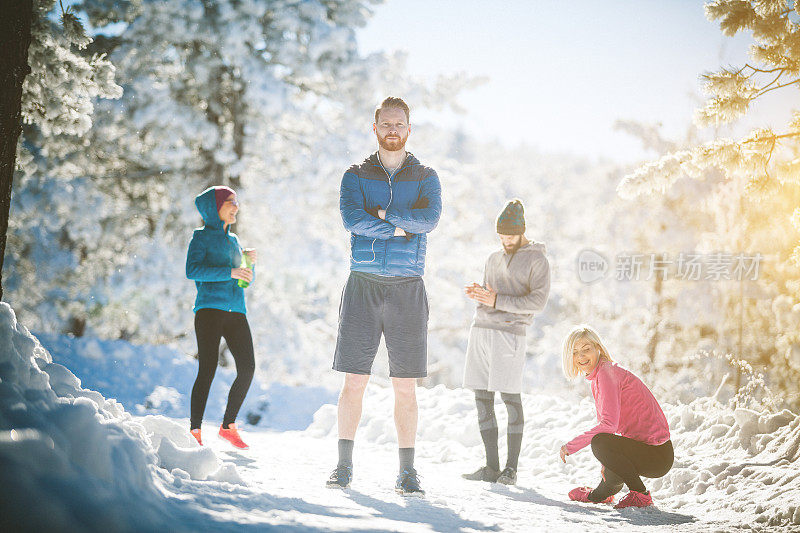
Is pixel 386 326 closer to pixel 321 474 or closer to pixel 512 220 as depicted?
pixel 321 474

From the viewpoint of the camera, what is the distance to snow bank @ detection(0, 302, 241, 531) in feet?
6.50

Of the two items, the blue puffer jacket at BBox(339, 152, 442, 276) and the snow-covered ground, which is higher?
the blue puffer jacket at BBox(339, 152, 442, 276)

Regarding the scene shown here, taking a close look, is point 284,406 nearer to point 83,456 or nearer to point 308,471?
point 308,471

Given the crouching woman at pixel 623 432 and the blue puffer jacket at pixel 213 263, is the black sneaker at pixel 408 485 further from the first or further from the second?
the blue puffer jacket at pixel 213 263

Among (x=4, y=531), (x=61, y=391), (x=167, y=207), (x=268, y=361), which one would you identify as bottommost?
(x=268, y=361)

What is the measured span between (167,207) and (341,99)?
3.91 m

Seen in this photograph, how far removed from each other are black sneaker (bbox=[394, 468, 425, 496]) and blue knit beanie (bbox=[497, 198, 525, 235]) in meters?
1.90

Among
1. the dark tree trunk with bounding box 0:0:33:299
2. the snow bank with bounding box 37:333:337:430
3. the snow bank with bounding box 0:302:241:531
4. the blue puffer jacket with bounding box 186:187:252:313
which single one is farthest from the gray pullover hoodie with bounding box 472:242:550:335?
the snow bank with bounding box 37:333:337:430

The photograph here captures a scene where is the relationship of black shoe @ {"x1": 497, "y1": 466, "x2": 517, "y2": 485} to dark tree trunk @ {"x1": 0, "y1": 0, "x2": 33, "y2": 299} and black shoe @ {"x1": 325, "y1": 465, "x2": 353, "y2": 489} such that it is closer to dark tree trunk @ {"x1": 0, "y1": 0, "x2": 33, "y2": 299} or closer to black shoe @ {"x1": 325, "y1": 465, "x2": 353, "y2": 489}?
black shoe @ {"x1": 325, "y1": 465, "x2": 353, "y2": 489}

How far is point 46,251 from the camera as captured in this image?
37.5 ft

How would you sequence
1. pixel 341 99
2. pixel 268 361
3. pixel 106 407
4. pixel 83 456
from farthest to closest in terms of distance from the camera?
pixel 268 361 < pixel 341 99 < pixel 106 407 < pixel 83 456

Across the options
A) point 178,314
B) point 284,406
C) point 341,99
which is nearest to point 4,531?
point 284,406

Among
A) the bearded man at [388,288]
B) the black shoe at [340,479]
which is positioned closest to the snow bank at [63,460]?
the black shoe at [340,479]

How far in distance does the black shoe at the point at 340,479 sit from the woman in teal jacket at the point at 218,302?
1292 mm
